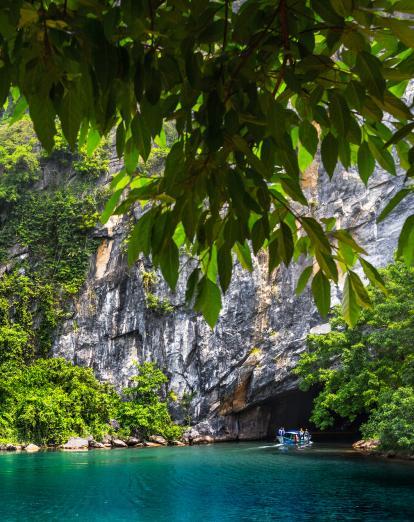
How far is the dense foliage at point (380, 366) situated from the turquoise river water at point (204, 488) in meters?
0.89

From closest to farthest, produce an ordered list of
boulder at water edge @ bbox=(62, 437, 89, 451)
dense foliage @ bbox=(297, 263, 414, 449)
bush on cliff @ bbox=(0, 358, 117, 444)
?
dense foliage @ bbox=(297, 263, 414, 449) → boulder at water edge @ bbox=(62, 437, 89, 451) → bush on cliff @ bbox=(0, 358, 117, 444)

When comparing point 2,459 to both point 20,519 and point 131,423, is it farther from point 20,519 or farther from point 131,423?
point 20,519

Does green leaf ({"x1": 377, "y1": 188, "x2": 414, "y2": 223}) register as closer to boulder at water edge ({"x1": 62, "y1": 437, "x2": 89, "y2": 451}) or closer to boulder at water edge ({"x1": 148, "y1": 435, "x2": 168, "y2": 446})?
boulder at water edge ({"x1": 62, "y1": 437, "x2": 89, "y2": 451})

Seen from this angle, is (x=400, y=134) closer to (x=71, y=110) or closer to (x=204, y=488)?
(x=71, y=110)

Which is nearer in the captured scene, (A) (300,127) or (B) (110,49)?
(B) (110,49)

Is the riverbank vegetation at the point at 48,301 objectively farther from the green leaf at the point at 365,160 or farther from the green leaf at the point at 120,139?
the green leaf at the point at 365,160

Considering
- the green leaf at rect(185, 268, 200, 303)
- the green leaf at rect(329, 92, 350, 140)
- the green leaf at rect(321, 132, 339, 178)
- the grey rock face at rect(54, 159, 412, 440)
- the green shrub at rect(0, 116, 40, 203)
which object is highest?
the green shrub at rect(0, 116, 40, 203)

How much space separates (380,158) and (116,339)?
18.3 m

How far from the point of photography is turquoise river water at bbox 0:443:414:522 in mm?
7020

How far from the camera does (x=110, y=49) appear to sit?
60 centimetres

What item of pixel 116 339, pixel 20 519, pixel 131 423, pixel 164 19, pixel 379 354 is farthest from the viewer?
pixel 116 339

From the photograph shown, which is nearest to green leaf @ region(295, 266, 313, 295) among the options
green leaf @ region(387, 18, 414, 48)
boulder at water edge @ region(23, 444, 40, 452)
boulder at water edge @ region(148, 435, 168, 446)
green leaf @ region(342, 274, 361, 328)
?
green leaf @ region(342, 274, 361, 328)

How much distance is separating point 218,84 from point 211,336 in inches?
699

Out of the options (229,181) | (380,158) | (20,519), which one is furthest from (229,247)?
(20,519)
